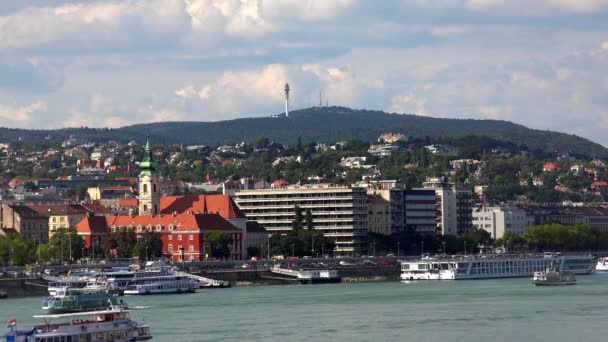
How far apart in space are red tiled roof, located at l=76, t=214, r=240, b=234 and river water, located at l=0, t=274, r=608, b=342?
92.5 feet

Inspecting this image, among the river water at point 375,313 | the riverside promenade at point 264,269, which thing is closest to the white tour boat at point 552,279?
the river water at point 375,313

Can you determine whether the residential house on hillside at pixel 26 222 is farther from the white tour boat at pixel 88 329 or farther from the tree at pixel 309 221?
the white tour boat at pixel 88 329

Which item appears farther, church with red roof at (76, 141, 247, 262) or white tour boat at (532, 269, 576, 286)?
church with red roof at (76, 141, 247, 262)

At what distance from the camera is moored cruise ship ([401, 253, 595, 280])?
12588 cm

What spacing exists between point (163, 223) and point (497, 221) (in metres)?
53.6

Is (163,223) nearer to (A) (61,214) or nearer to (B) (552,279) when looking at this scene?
(A) (61,214)

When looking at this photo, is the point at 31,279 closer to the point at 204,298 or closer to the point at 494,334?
the point at 204,298

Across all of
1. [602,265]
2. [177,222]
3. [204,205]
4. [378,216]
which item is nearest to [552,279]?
[602,265]

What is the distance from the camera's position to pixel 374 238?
506ft

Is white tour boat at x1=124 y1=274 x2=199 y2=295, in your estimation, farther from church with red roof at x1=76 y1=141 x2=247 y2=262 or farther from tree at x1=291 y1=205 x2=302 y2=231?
tree at x1=291 y1=205 x2=302 y2=231

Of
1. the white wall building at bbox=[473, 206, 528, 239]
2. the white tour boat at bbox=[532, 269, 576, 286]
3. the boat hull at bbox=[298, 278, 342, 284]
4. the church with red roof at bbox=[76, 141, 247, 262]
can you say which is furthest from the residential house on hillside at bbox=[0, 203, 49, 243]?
the white tour boat at bbox=[532, 269, 576, 286]

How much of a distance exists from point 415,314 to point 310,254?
63935mm

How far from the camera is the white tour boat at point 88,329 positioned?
62.7 metres

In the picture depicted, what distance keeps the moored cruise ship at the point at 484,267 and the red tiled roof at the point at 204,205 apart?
75.0 feet
